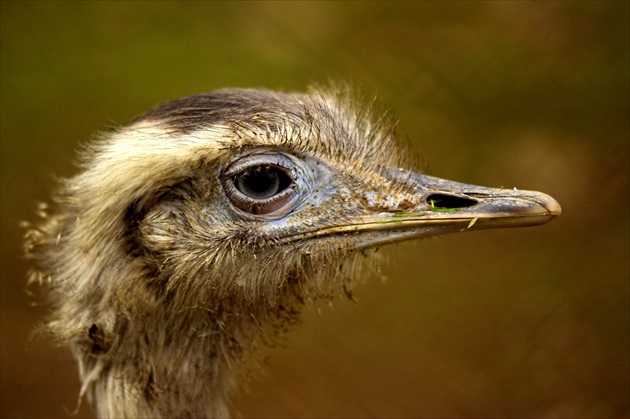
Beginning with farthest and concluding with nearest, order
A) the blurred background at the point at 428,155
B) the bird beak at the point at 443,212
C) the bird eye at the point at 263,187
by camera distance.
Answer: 1. the blurred background at the point at 428,155
2. the bird eye at the point at 263,187
3. the bird beak at the point at 443,212

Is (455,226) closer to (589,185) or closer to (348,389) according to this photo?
(589,185)

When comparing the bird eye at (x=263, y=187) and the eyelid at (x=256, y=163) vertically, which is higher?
the eyelid at (x=256, y=163)

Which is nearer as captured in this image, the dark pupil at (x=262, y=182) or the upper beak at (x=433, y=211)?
the upper beak at (x=433, y=211)

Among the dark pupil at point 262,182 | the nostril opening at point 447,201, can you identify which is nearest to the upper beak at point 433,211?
the nostril opening at point 447,201

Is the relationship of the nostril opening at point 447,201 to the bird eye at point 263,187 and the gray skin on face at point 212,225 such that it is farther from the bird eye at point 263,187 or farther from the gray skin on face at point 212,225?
the bird eye at point 263,187

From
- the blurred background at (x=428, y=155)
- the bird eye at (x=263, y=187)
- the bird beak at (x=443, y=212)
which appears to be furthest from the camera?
the blurred background at (x=428, y=155)

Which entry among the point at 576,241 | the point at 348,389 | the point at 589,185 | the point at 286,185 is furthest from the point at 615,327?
the point at 286,185

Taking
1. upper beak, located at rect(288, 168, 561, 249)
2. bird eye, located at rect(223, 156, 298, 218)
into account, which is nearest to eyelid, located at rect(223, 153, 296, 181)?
bird eye, located at rect(223, 156, 298, 218)
